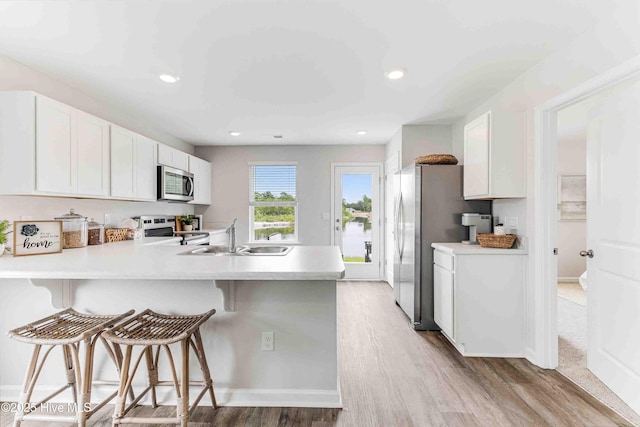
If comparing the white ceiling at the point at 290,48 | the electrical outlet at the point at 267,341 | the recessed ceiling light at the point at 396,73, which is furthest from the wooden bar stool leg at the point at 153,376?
the recessed ceiling light at the point at 396,73

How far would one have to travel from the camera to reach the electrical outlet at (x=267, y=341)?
1.92 meters

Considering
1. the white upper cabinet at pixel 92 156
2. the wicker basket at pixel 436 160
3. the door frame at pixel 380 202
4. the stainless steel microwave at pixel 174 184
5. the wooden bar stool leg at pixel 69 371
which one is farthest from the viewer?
the door frame at pixel 380 202

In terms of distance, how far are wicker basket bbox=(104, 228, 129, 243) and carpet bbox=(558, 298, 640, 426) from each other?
410 cm

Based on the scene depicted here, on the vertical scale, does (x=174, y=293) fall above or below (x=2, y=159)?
below

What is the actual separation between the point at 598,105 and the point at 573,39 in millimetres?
475

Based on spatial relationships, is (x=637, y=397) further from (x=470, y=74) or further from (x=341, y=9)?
(x=341, y=9)

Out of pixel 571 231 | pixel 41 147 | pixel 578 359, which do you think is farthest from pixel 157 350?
pixel 571 231

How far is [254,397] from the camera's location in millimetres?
1908

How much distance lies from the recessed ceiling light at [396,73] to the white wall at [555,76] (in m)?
1.00

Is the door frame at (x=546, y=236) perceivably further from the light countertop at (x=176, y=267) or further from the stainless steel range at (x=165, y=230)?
the stainless steel range at (x=165, y=230)

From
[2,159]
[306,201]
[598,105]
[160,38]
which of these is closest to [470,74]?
[598,105]

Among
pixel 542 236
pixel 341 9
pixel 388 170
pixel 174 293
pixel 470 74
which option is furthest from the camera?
pixel 388 170

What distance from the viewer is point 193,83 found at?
2686mm

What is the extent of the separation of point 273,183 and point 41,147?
328 cm
